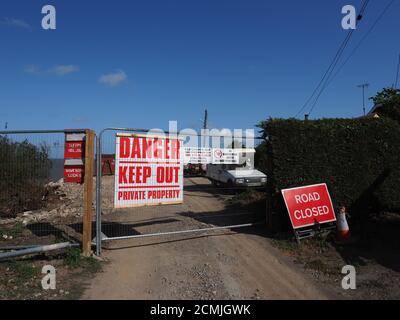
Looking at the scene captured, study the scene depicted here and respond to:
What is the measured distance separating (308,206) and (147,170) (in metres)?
3.83

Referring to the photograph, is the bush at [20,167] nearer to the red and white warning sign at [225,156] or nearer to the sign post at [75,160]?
the sign post at [75,160]

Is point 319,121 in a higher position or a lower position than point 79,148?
higher

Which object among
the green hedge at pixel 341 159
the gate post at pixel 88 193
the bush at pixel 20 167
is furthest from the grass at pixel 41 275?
the green hedge at pixel 341 159

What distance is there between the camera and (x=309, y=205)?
851 centimetres

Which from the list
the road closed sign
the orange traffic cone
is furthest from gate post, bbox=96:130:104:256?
the orange traffic cone

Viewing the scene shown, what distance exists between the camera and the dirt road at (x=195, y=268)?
5.45 m

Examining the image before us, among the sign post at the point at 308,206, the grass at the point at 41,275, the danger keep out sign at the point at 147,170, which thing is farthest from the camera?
the sign post at the point at 308,206

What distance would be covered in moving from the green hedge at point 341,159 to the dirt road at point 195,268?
1.80 meters

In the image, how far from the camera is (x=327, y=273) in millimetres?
6414

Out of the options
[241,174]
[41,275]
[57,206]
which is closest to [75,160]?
[41,275]

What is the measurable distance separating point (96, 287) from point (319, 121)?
6417 mm
